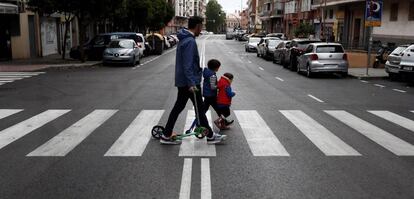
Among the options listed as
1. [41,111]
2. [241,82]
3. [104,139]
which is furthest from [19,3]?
[104,139]

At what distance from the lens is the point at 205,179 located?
18.5ft

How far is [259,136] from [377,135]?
2.01m

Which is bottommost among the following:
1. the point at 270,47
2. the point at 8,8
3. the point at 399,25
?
the point at 270,47

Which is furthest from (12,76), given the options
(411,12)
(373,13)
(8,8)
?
(411,12)

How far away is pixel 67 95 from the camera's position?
44.4 ft

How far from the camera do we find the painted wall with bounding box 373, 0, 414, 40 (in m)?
30.3

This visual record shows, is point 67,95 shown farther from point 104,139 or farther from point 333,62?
point 333,62

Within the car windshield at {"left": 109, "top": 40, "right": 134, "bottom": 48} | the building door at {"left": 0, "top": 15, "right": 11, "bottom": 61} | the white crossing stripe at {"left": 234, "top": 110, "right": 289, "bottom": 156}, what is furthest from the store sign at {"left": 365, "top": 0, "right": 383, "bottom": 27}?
the building door at {"left": 0, "top": 15, "right": 11, "bottom": 61}

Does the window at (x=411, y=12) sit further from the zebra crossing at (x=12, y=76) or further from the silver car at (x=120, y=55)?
the zebra crossing at (x=12, y=76)

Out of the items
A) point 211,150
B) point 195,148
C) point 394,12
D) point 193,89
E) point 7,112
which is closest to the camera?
point 193,89

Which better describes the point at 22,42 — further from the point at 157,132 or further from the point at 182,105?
the point at 182,105

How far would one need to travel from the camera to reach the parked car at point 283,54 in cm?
2571

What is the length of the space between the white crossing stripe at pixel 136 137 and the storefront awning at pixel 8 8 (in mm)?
18136

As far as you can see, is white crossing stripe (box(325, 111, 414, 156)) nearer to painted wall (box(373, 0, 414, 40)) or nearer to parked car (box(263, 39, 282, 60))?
painted wall (box(373, 0, 414, 40))
